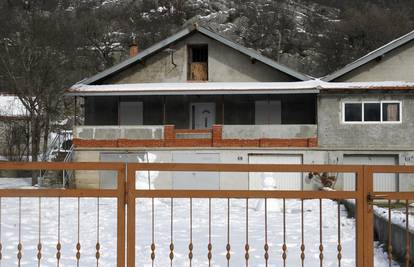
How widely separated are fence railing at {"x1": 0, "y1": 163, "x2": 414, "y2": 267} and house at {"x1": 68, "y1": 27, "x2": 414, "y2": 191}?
6072 millimetres

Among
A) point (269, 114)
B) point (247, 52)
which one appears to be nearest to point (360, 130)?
point (269, 114)

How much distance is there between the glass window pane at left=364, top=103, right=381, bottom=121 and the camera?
26.8 m

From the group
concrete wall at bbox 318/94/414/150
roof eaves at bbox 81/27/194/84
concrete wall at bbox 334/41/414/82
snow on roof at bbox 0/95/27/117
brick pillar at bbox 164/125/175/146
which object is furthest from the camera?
snow on roof at bbox 0/95/27/117

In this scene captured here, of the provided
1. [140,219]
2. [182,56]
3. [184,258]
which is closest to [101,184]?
[182,56]

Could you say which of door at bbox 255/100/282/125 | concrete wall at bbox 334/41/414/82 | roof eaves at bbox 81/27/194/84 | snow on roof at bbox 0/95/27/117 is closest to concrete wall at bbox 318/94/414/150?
concrete wall at bbox 334/41/414/82

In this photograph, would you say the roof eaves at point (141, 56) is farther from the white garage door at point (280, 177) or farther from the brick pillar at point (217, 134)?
the white garage door at point (280, 177)

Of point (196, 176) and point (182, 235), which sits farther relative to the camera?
point (196, 176)

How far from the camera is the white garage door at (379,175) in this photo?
26.5m

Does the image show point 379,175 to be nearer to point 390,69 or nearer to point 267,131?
point 390,69

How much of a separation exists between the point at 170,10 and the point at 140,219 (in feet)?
238

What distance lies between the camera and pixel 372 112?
2683 cm

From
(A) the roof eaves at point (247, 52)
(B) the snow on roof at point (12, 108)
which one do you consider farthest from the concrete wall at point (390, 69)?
(B) the snow on roof at point (12, 108)

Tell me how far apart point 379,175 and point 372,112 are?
2912mm

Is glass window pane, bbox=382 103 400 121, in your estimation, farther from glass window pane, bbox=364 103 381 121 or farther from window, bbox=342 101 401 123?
glass window pane, bbox=364 103 381 121
